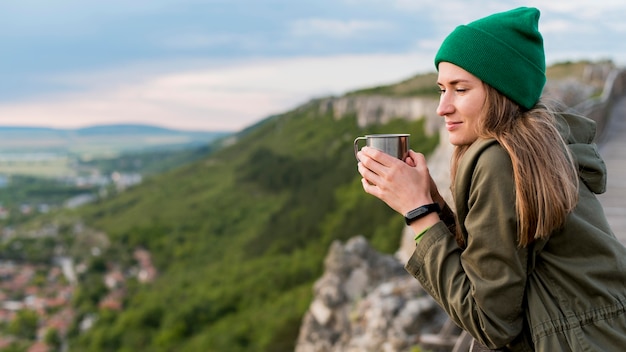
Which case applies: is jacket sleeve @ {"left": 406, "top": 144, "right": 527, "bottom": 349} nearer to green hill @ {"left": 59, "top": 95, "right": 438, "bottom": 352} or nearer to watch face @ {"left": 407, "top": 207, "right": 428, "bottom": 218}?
watch face @ {"left": 407, "top": 207, "right": 428, "bottom": 218}

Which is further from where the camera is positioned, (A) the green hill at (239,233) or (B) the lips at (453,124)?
(A) the green hill at (239,233)

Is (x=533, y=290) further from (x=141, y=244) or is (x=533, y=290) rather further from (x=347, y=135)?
(x=141, y=244)

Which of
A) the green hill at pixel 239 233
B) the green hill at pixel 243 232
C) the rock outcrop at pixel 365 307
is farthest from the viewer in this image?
the green hill at pixel 239 233

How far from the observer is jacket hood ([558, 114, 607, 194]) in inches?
74.6

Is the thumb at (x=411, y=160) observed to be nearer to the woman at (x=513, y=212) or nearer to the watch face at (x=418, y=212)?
the woman at (x=513, y=212)

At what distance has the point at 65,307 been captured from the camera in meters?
78.5

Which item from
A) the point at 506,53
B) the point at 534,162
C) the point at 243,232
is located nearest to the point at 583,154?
the point at 534,162

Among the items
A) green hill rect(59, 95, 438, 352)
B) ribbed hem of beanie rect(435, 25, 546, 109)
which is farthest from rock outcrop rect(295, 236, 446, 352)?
green hill rect(59, 95, 438, 352)

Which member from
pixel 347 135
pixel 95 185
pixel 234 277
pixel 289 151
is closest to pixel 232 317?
pixel 234 277

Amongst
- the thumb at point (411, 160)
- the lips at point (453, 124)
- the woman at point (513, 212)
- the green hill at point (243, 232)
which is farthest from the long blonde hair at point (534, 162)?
the green hill at point (243, 232)

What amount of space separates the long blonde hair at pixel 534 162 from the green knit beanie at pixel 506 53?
44 mm

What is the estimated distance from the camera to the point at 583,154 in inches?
75.2

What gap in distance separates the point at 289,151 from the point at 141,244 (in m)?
23.8

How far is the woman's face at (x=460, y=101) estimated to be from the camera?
1.89 meters
